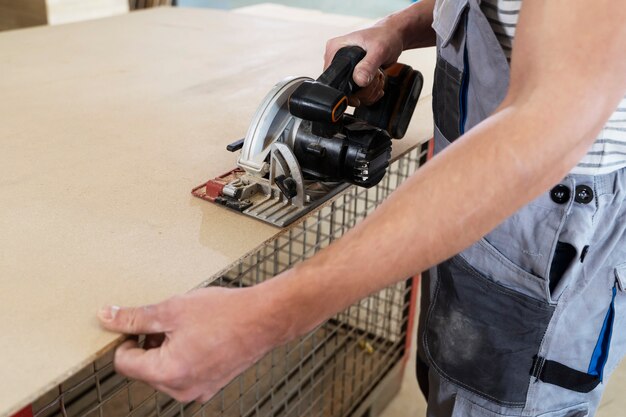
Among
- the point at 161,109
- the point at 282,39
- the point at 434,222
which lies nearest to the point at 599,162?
the point at 434,222

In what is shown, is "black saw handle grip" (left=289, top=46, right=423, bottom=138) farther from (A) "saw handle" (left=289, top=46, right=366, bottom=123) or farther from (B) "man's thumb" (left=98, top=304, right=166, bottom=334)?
(B) "man's thumb" (left=98, top=304, right=166, bottom=334)

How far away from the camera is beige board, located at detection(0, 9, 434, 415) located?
688mm

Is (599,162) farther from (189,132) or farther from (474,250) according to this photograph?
(189,132)

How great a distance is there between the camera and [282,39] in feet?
5.97

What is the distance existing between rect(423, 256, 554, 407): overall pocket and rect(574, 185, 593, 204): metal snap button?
0.15 metres

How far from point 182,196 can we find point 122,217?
0.32ft

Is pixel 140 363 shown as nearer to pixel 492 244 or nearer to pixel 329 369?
pixel 492 244

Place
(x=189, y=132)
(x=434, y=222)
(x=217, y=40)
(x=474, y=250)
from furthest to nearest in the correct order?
(x=217, y=40), (x=189, y=132), (x=474, y=250), (x=434, y=222)

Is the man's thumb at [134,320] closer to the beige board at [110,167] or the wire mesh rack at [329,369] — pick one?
the beige board at [110,167]

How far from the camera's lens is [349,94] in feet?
3.28

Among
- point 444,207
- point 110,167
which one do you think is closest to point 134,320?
point 444,207

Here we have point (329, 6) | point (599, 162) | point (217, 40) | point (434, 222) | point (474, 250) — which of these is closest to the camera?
point (434, 222)

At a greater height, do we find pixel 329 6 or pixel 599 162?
pixel 599 162

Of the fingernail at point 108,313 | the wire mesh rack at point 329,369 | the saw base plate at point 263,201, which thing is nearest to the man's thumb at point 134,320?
the fingernail at point 108,313
